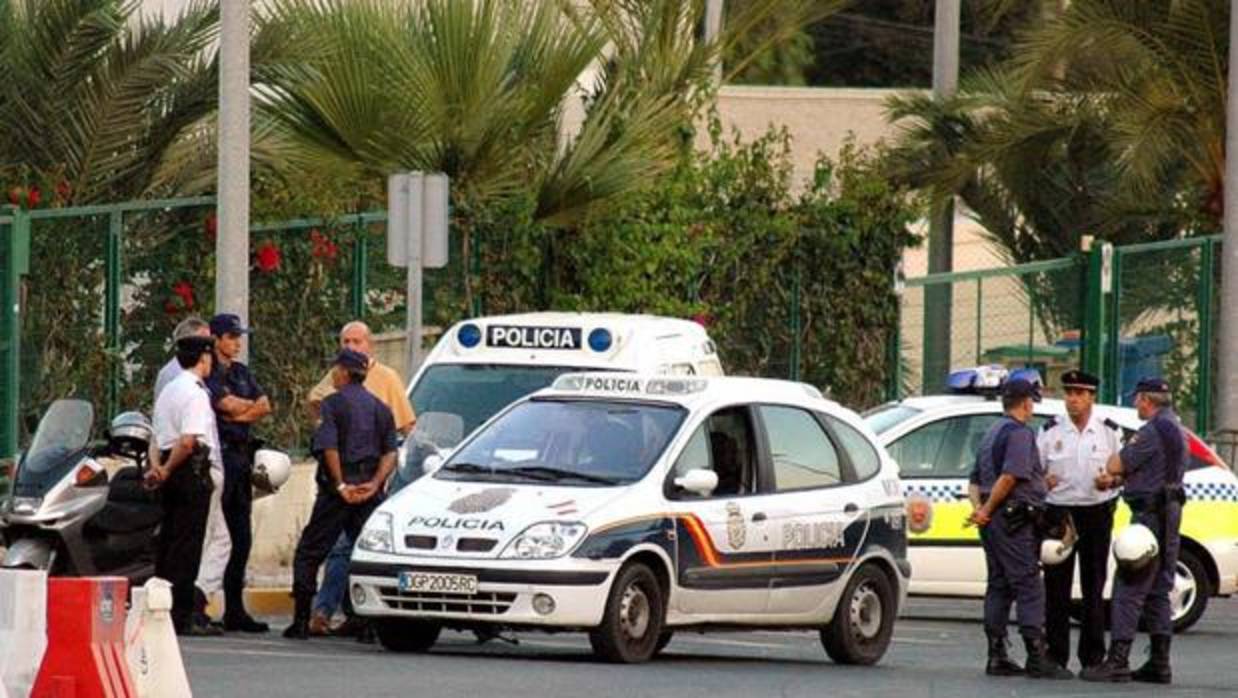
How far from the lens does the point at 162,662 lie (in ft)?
40.3

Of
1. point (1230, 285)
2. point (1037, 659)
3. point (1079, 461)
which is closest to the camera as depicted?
point (1037, 659)

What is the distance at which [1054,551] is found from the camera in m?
16.8

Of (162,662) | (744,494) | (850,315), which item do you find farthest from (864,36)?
(162,662)

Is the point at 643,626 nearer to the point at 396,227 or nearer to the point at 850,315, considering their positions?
the point at 396,227

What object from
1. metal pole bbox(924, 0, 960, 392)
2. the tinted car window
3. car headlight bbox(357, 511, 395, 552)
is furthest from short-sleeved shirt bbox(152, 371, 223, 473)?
metal pole bbox(924, 0, 960, 392)

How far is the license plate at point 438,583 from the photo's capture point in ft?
50.8

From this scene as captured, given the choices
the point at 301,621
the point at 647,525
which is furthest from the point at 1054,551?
the point at 301,621

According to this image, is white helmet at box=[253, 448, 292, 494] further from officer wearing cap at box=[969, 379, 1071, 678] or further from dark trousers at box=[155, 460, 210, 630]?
officer wearing cap at box=[969, 379, 1071, 678]

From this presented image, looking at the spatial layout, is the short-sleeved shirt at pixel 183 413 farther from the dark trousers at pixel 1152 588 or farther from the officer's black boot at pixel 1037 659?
the dark trousers at pixel 1152 588

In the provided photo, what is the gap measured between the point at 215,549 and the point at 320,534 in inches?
24.3

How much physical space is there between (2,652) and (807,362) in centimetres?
1662

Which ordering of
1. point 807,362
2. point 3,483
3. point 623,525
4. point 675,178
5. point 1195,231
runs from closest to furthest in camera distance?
point 623,525, point 3,483, point 675,178, point 807,362, point 1195,231

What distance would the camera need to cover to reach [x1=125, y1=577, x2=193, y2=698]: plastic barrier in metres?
12.2

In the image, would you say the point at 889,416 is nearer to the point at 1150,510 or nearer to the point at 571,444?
the point at 1150,510
